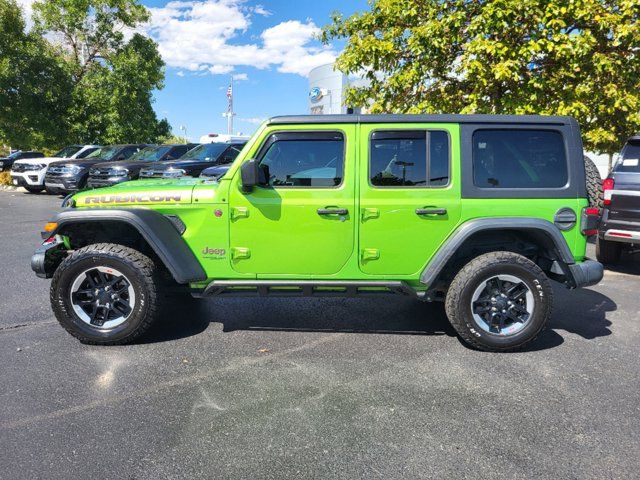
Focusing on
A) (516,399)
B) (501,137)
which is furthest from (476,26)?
(516,399)

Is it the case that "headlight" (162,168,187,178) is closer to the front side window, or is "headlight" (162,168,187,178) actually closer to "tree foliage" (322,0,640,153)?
"tree foliage" (322,0,640,153)

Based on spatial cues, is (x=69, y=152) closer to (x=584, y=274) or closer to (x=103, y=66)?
(x=103, y=66)

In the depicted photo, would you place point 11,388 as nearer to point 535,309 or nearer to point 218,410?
point 218,410

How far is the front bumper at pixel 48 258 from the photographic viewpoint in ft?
12.6

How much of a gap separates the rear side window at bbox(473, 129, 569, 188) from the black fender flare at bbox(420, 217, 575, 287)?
31 cm

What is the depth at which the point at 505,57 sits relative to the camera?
6641 mm

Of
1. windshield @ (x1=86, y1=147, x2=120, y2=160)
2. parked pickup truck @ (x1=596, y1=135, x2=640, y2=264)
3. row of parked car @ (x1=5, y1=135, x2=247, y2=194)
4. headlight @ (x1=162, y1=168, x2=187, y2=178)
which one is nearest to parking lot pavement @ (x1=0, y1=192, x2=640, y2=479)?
parked pickup truck @ (x1=596, y1=135, x2=640, y2=264)

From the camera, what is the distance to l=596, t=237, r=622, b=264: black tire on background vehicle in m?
6.73

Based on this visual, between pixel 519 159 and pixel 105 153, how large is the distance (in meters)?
15.9

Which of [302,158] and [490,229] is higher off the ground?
[302,158]

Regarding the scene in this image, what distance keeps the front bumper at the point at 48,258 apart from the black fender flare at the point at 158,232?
0.64 feet

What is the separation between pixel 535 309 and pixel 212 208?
2755mm

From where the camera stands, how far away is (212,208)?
12.4 feet

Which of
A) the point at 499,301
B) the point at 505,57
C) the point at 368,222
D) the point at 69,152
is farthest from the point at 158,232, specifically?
the point at 69,152
